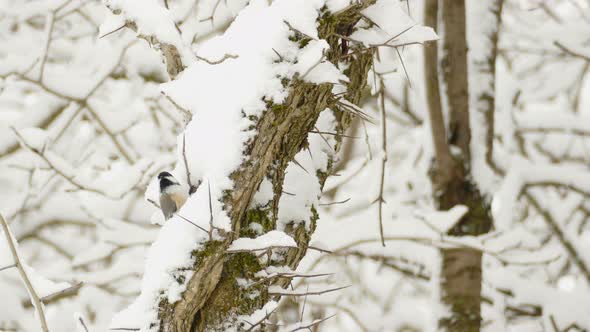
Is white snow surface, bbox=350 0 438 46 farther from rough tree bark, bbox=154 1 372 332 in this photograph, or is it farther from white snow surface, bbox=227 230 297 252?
white snow surface, bbox=227 230 297 252

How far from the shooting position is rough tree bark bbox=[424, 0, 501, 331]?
8.73 ft

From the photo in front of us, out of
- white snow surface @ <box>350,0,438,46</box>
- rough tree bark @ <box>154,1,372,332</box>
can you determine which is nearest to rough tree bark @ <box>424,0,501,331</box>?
white snow surface @ <box>350,0,438,46</box>

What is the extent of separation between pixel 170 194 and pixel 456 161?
5.57ft

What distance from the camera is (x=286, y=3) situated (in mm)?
1236

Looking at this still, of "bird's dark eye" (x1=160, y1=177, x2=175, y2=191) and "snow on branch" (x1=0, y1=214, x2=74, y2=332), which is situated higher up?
"bird's dark eye" (x1=160, y1=177, x2=175, y2=191)

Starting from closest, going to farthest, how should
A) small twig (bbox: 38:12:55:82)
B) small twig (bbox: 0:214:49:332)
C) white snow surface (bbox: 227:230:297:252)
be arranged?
white snow surface (bbox: 227:230:297:252) → small twig (bbox: 0:214:49:332) → small twig (bbox: 38:12:55:82)

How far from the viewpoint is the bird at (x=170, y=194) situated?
4.18 feet

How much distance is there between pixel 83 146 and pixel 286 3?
2.95 metres

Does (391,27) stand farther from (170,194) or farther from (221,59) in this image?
(170,194)

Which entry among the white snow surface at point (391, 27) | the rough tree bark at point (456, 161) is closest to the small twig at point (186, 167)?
the white snow surface at point (391, 27)

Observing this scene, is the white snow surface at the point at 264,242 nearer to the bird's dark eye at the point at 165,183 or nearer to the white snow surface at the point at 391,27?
the bird's dark eye at the point at 165,183

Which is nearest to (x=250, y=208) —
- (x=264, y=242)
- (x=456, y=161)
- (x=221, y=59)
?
(x=264, y=242)

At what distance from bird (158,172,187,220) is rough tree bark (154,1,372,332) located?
0.12 m

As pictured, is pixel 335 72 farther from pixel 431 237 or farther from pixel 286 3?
pixel 431 237
